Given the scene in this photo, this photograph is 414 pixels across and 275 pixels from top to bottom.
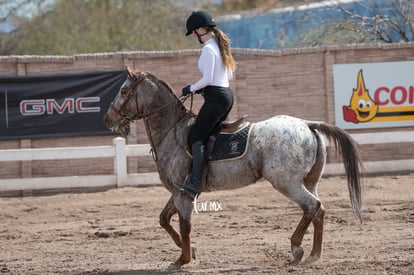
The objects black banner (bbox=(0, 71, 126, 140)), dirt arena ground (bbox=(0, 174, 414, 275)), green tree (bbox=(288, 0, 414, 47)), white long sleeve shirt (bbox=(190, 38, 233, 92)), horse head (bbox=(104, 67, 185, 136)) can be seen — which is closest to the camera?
white long sleeve shirt (bbox=(190, 38, 233, 92))

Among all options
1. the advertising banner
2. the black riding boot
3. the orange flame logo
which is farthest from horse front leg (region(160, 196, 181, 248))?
the orange flame logo

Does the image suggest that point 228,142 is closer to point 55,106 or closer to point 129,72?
point 129,72

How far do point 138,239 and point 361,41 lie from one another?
478 inches

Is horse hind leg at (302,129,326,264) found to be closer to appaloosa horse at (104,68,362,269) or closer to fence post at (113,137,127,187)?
appaloosa horse at (104,68,362,269)

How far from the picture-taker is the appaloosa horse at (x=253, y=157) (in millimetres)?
8031

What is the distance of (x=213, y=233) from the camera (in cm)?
1055

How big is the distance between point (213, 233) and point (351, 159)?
2968 millimetres

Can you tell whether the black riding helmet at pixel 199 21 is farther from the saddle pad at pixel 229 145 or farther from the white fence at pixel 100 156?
the white fence at pixel 100 156

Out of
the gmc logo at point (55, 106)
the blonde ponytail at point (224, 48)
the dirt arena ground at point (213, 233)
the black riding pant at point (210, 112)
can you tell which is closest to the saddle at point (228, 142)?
the black riding pant at point (210, 112)

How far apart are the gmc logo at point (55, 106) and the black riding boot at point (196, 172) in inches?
316

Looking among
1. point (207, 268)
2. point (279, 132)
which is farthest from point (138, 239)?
point (279, 132)

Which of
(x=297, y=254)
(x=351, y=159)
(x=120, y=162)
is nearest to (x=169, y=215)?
(x=297, y=254)

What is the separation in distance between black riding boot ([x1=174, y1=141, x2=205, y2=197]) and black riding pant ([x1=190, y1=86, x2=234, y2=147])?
0.10 meters

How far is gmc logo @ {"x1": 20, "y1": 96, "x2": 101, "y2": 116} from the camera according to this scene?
51.4 ft
